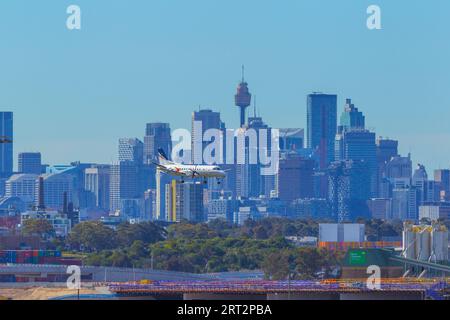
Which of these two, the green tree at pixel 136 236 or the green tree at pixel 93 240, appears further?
the green tree at pixel 136 236

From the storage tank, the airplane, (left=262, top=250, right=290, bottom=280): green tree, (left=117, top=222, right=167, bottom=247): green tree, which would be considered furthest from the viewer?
(left=117, top=222, right=167, bottom=247): green tree

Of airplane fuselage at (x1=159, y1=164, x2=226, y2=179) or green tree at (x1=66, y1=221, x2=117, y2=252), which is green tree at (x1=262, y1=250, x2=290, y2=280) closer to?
airplane fuselage at (x1=159, y1=164, x2=226, y2=179)

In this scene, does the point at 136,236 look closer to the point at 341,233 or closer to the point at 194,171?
Result: the point at 341,233

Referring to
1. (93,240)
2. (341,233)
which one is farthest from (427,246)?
(93,240)

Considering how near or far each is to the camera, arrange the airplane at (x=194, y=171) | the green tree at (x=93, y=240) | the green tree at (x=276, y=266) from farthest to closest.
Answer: the green tree at (x=93, y=240) < the green tree at (x=276, y=266) < the airplane at (x=194, y=171)

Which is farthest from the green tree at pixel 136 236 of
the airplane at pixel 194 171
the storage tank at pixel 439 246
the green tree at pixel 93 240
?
the airplane at pixel 194 171

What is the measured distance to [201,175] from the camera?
97938mm

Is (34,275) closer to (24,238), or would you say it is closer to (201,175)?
(201,175)

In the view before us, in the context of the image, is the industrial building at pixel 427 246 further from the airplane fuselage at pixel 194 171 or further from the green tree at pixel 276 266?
the airplane fuselage at pixel 194 171

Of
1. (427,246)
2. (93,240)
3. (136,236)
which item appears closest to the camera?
(427,246)

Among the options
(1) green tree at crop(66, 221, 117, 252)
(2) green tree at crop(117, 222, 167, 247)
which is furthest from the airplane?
(1) green tree at crop(66, 221, 117, 252)

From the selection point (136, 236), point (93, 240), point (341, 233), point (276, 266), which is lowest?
point (276, 266)

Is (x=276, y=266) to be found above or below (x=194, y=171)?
below
